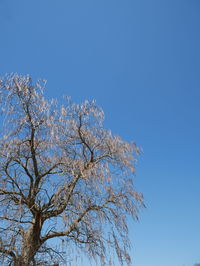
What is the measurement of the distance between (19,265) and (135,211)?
7.22 ft

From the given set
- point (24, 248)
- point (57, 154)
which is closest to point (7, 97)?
point (57, 154)

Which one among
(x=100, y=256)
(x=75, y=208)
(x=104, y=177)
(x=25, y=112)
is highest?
(x=25, y=112)

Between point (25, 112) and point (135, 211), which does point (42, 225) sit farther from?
point (25, 112)

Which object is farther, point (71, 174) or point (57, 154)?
point (57, 154)

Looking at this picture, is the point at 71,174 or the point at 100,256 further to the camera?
the point at 71,174

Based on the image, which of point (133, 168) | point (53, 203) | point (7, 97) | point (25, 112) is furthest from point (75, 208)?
point (7, 97)

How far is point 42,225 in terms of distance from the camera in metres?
5.12

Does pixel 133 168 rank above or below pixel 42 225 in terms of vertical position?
above

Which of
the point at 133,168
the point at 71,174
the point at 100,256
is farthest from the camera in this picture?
the point at 133,168

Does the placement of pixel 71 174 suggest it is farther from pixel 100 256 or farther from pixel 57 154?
pixel 100 256

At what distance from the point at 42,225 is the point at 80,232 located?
2.75ft

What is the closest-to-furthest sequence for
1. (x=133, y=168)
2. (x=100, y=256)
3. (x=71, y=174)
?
1. (x=100, y=256)
2. (x=71, y=174)
3. (x=133, y=168)

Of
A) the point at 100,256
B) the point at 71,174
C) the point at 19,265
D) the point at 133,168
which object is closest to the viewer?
the point at 19,265

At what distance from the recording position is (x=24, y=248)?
4.14m
